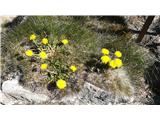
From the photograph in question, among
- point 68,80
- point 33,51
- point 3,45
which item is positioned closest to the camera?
point 68,80

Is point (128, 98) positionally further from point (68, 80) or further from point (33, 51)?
point (33, 51)

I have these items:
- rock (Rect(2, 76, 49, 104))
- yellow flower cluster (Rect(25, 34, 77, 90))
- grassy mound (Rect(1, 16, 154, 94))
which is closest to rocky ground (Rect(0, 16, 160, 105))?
rock (Rect(2, 76, 49, 104))

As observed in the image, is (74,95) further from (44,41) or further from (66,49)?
(44,41)

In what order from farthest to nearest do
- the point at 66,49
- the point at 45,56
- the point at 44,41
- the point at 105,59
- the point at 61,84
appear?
the point at 66,49, the point at 44,41, the point at 45,56, the point at 105,59, the point at 61,84

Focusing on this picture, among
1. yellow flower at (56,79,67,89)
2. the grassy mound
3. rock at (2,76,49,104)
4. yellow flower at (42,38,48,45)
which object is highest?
yellow flower at (42,38,48,45)

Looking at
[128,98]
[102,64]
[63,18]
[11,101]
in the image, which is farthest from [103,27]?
[11,101]

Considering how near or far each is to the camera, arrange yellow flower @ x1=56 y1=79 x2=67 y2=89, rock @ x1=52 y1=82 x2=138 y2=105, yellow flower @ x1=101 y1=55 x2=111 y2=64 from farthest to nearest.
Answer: rock @ x1=52 y1=82 x2=138 y2=105
yellow flower @ x1=101 y1=55 x2=111 y2=64
yellow flower @ x1=56 y1=79 x2=67 y2=89

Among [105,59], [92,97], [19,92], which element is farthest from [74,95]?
[19,92]

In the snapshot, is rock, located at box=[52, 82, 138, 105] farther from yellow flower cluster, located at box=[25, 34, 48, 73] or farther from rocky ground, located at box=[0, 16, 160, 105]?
yellow flower cluster, located at box=[25, 34, 48, 73]

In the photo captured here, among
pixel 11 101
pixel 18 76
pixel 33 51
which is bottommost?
pixel 11 101
